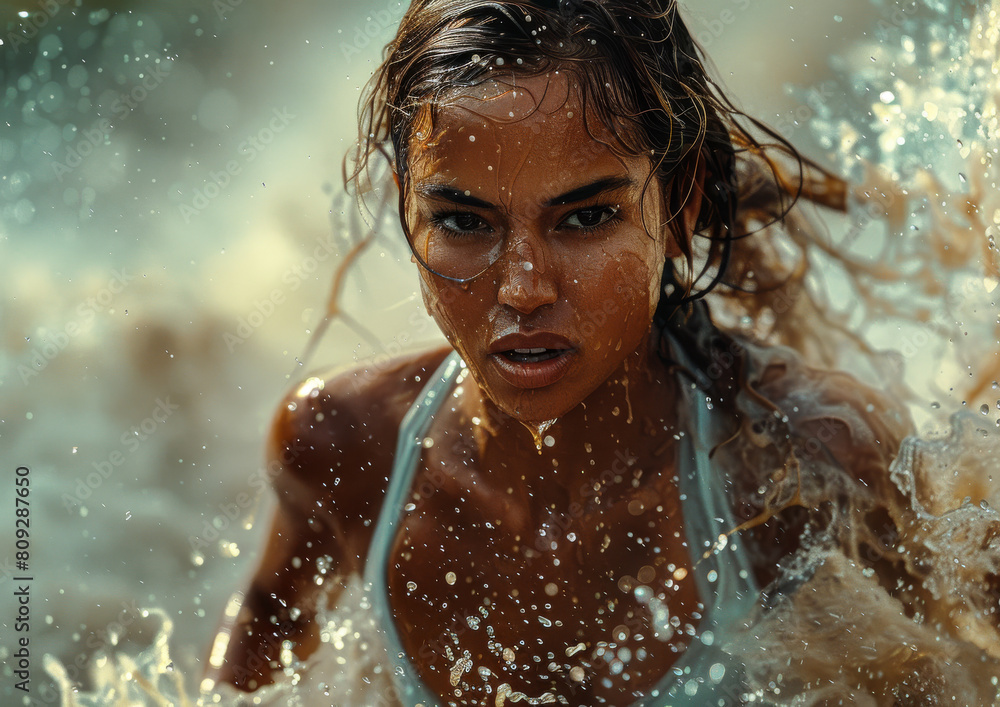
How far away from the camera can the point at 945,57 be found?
5.42ft

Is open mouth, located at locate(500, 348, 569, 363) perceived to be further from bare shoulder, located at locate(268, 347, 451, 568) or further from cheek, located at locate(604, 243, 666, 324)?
bare shoulder, located at locate(268, 347, 451, 568)

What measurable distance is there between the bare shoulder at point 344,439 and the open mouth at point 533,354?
377 millimetres

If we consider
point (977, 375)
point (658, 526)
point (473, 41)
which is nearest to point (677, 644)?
point (658, 526)

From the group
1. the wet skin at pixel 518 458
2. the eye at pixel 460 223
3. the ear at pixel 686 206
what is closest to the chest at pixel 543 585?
the wet skin at pixel 518 458

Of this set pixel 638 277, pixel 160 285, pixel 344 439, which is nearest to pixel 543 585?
pixel 344 439

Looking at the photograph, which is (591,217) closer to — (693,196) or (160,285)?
(693,196)

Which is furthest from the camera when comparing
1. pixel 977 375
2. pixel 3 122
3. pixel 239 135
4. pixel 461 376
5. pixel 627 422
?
pixel 3 122

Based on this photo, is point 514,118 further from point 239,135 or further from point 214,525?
point 214,525

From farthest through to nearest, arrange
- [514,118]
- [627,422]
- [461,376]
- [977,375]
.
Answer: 1. [977,375]
2. [461,376]
3. [627,422]
4. [514,118]

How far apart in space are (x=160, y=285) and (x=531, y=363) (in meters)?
1.42

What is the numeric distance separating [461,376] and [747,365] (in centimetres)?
48

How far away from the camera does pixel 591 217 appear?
114cm

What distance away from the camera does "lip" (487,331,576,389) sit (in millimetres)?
1163

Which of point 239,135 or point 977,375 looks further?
point 239,135
